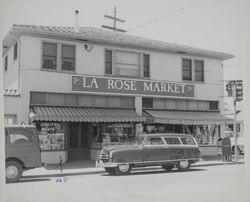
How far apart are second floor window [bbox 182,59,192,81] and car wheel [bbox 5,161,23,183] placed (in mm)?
8421

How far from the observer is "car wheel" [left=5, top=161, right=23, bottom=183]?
1019 cm

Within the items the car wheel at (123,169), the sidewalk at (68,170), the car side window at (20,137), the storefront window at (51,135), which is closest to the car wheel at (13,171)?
the sidewalk at (68,170)

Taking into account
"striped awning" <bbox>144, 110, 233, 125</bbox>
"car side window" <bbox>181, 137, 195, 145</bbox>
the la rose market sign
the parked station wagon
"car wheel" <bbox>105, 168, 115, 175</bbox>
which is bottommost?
"car wheel" <bbox>105, 168, 115, 175</bbox>

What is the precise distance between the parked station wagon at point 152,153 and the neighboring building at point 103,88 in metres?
0.63

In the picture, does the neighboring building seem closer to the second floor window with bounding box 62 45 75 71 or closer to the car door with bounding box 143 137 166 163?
the second floor window with bounding box 62 45 75 71

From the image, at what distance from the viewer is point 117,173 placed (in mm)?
11984

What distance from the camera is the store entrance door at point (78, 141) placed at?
13.3 metres

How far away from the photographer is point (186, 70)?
16.3 meters

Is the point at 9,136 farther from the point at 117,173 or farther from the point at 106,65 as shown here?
the point at 106,65

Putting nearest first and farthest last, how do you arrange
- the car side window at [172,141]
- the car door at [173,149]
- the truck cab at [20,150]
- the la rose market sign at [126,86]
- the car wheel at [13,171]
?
the car wheel at [13,171] → the truck cab at [20,150] → the car door at [173,149] → the car side window at [172,141] → the la rose market sign at [126,86]

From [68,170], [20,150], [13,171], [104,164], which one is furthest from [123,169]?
[13,171]

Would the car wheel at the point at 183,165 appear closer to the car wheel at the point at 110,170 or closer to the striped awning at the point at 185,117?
the striped awning at the point at 185,117

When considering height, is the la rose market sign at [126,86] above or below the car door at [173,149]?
above

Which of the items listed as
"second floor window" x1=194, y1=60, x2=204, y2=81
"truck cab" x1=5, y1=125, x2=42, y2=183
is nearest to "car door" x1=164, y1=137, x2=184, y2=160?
"second floor window" x1=194, y1=60, x2=204, y2=81
